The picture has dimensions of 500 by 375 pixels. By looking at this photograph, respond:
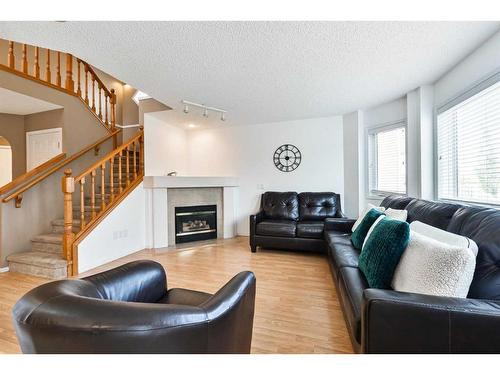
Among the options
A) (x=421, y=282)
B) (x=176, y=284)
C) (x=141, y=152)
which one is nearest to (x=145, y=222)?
(x=141, y=152)

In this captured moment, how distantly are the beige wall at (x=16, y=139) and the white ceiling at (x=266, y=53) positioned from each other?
287 centimetres

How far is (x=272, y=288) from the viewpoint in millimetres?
2473

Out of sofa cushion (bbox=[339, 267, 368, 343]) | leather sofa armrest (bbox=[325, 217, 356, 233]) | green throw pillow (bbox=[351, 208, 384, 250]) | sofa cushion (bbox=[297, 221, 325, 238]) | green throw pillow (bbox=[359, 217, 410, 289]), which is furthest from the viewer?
sofa cushion (bbox=[297, 221, 325, 238])

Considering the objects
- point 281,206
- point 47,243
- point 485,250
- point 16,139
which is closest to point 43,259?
point 47,243

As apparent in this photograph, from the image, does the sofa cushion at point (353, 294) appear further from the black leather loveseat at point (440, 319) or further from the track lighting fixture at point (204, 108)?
the track lighting fixture at point (204, 108)

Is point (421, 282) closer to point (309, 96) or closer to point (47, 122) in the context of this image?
point (309, 96)

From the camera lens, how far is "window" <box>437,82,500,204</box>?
204 centimetres

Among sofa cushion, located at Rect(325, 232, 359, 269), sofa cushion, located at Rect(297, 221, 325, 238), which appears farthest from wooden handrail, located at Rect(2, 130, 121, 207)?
sofa cushion, located at Rect(325, 232, 359, 269)

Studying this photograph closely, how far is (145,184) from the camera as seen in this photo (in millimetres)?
4117

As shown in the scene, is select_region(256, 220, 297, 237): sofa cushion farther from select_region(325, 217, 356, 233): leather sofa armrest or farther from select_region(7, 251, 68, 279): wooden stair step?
select_region(7, 251, 68, 279): wooden stair step

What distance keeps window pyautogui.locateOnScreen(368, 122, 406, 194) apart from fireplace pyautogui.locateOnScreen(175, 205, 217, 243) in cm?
303

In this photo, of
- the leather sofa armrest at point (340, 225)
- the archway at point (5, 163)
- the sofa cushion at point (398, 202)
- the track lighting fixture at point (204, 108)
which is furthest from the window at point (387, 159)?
the archway at point (5, 163)

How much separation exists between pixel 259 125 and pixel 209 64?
2507 mm
